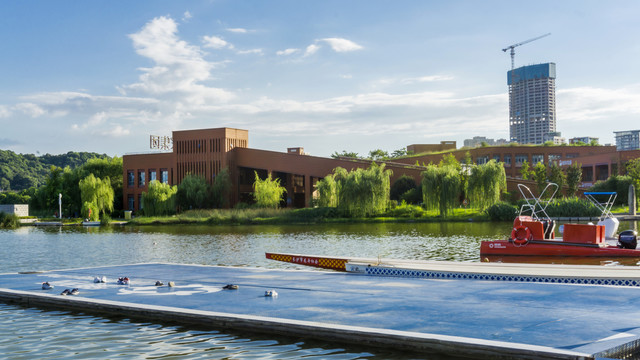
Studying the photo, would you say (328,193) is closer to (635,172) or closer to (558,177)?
(558,177)

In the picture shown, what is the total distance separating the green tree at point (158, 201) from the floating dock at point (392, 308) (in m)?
52.4

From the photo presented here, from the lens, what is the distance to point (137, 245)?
31.6 m

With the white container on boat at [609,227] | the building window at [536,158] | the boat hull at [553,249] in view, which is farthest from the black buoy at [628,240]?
the building window at [536,158]

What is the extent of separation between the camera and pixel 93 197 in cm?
6562

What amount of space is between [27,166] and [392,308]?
129 m

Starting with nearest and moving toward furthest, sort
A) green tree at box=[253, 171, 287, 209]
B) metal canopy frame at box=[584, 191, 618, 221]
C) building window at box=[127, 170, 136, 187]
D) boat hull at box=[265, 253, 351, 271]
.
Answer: boat hull at box=[265, 253, 351, 271], metal canopy frame at box=[584, 191, 618, 221], green tree at box=[253, 171, 287, 209], building window at box=[127, 170, 136, 187]

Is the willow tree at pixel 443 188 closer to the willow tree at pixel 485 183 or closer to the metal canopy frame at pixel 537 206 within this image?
the willow tree at pixel 485 183

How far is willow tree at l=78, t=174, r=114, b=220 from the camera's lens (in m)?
64.9

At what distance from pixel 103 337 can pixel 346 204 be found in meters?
46.0

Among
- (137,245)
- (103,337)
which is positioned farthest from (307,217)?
(103,337)

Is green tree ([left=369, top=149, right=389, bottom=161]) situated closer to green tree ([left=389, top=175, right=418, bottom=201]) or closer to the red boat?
green tree ([left=389, top=175, right=418, bottom=201])

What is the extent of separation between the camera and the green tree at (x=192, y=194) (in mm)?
68438

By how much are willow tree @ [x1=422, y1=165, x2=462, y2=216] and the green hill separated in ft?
278

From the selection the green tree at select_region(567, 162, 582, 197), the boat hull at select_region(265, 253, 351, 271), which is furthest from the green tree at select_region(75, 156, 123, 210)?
the boat hull at select_region(265, 253, 351, 271)
